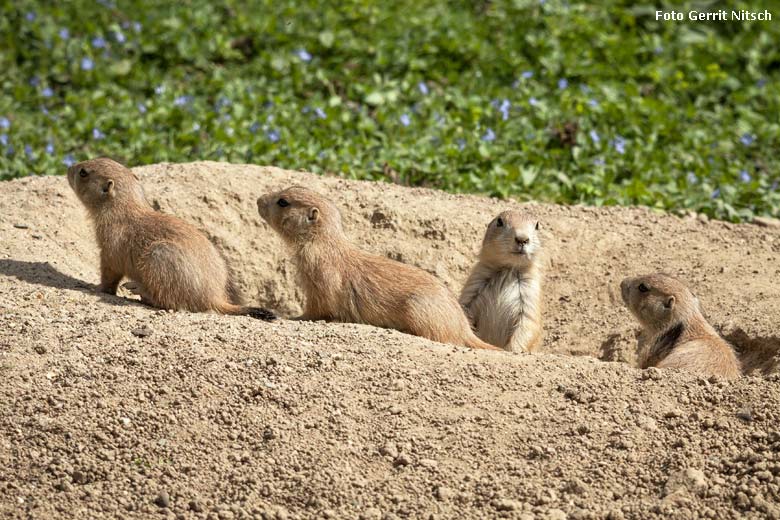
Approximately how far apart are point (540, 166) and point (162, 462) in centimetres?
607

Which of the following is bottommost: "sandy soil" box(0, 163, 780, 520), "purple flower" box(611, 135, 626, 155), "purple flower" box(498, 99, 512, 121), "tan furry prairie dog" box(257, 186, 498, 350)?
"sandy soil" box(0, 163, 780, 520)

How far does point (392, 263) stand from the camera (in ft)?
23.6

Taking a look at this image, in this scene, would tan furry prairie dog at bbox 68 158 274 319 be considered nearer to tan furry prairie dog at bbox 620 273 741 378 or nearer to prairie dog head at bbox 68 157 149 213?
prairie dog head at bbox 68 157 149 213

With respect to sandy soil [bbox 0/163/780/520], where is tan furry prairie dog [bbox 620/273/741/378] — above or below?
above

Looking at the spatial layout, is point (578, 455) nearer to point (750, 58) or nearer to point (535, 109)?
point (535, 109)

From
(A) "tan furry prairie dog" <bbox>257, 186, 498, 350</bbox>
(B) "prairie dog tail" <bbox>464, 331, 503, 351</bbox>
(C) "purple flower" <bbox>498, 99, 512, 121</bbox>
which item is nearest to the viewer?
(A) "tan furry prairie dog" <bbox>257, 186, 498, 350</bbox>

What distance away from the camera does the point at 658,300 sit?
743 cm

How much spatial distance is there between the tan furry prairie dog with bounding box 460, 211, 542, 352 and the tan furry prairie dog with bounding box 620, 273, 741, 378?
68 centimetres

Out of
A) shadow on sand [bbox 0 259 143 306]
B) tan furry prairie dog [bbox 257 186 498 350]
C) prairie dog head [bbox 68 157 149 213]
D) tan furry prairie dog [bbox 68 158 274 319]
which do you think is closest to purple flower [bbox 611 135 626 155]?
tan furry prairie dog [bbox 257 186 498 350]

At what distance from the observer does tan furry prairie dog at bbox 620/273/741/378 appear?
22.7ft

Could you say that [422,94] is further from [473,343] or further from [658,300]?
[473,343]

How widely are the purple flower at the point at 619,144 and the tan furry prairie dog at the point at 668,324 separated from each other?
318 cm

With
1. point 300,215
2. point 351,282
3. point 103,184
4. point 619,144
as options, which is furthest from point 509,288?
point 619,144

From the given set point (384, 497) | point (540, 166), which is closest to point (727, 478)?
point (384, 497)
